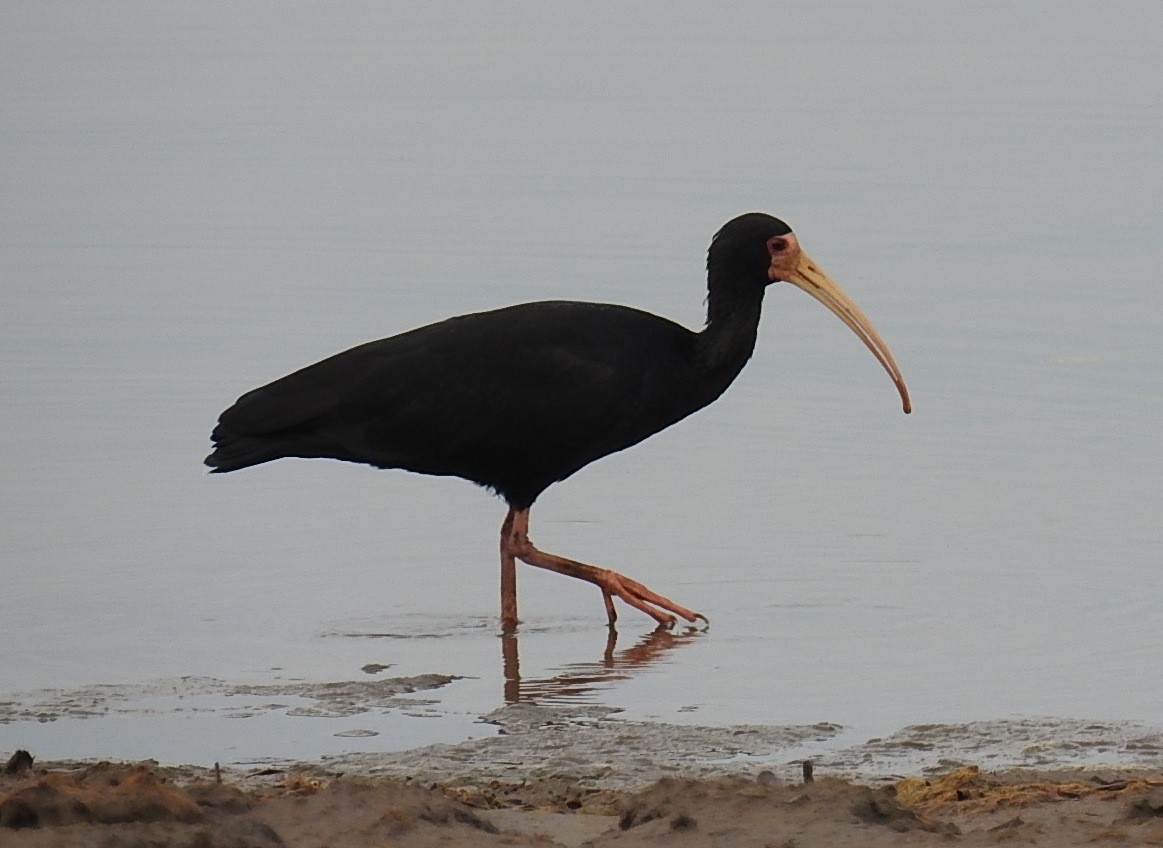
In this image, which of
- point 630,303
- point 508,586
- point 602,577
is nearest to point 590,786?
point 602,577

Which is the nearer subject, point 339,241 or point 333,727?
point 333,727

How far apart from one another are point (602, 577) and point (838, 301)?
1819 millimetres

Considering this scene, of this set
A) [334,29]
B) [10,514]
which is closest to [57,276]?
[10,514]

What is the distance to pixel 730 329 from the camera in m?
9.35

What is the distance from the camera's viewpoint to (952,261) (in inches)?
577

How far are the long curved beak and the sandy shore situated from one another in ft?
13.2

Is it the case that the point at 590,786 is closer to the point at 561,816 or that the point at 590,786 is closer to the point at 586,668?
the point at 561,816

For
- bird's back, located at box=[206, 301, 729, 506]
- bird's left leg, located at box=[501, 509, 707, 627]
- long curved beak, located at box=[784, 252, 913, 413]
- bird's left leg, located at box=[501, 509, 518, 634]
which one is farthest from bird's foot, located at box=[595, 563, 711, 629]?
long curved beak, located at box=[784, 252, 913, 413]

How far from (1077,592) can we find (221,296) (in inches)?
281

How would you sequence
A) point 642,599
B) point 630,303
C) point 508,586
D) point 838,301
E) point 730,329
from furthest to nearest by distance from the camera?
point 630,303
point 838,301
point 730,329
point 508,586
point 642,599

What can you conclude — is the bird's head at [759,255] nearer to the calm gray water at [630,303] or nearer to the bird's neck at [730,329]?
the bird's neck at [730,329]

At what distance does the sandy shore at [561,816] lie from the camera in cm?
498

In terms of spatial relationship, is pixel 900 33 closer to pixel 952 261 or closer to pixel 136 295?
pixel 952 261

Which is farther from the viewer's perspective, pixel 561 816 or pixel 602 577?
pixel 602 577
